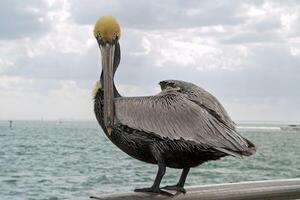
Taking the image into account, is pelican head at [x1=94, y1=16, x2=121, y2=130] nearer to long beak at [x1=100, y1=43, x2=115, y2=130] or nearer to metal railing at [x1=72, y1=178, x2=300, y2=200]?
long beak at [x1=100, y1=43, x2=115, y2=130]

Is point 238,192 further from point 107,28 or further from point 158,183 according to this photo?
point 107,28

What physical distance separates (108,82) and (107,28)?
188 millimetres

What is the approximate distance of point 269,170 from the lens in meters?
26.4

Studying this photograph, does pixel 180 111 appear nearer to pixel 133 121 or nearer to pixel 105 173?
pixel 133 121

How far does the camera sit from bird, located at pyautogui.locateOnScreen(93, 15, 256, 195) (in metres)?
2.13

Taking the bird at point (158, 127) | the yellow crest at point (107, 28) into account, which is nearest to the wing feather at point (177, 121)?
the bird at point (158, 127)

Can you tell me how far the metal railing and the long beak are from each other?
0.26 m

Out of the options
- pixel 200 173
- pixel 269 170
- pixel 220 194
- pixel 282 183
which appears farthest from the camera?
pixel 269 170

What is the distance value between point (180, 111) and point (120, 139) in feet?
0.77

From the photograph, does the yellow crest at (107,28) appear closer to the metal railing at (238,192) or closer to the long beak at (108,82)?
the long beak at (108,82)

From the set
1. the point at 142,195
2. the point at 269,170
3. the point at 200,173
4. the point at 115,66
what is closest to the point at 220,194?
the point at 142,195

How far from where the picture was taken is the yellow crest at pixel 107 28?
2113mm

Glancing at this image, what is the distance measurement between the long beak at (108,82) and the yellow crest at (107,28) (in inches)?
1.2

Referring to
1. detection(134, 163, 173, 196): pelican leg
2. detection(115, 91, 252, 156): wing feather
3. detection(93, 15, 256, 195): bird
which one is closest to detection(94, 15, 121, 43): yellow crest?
detection(93, 15, 256, 195): bird
